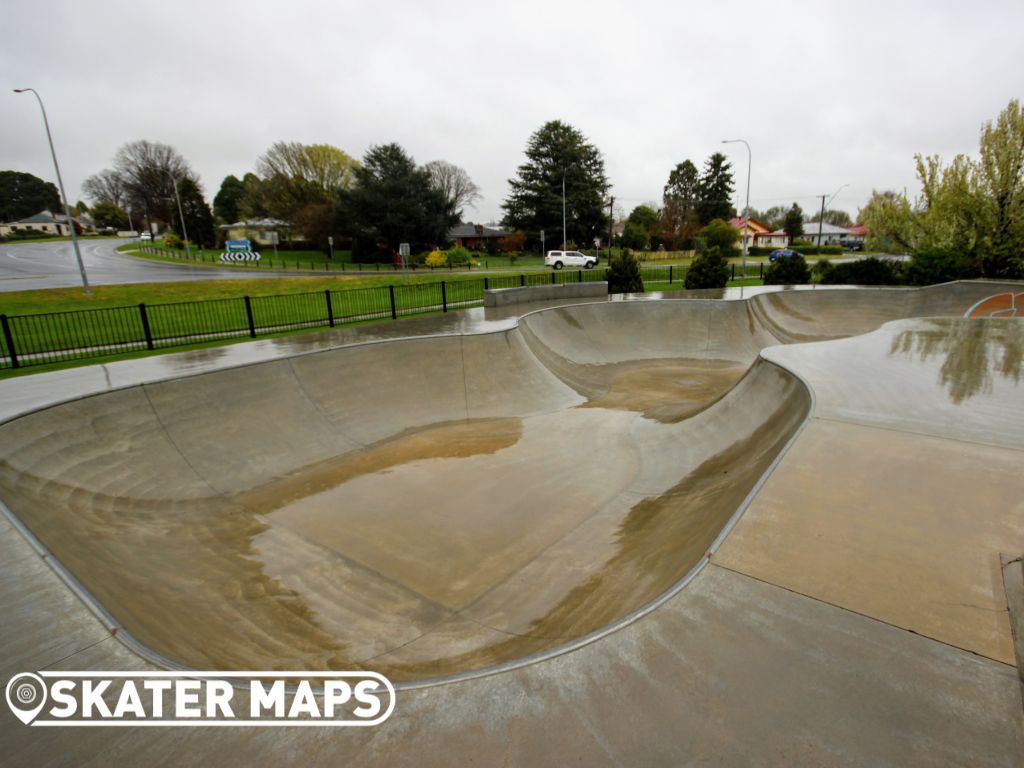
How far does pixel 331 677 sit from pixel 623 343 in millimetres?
15011

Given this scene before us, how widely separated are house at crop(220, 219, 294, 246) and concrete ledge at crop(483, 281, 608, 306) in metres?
49.4

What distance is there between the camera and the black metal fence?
11.5 metres

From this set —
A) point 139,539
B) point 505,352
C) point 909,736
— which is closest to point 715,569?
point 909,736

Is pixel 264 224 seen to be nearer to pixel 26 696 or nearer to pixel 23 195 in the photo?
pixel 26 696

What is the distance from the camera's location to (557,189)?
58094 mm

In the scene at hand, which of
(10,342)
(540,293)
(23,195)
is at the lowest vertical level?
(540,293)

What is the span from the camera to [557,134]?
58562mm

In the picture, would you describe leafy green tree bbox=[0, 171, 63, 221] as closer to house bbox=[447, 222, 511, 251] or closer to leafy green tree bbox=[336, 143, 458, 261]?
house bbox=[447, 222, 511, 251]

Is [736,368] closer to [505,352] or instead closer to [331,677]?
[505,352]

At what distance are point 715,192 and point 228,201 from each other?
276ft

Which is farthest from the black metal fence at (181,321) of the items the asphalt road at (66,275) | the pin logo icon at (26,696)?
the asphalt road at (66,275)

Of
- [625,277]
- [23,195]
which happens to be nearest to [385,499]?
[625,277]

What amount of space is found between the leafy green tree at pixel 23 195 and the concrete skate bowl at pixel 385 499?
472 ft

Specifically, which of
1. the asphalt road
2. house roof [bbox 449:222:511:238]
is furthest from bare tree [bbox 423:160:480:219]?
the asphalt road
